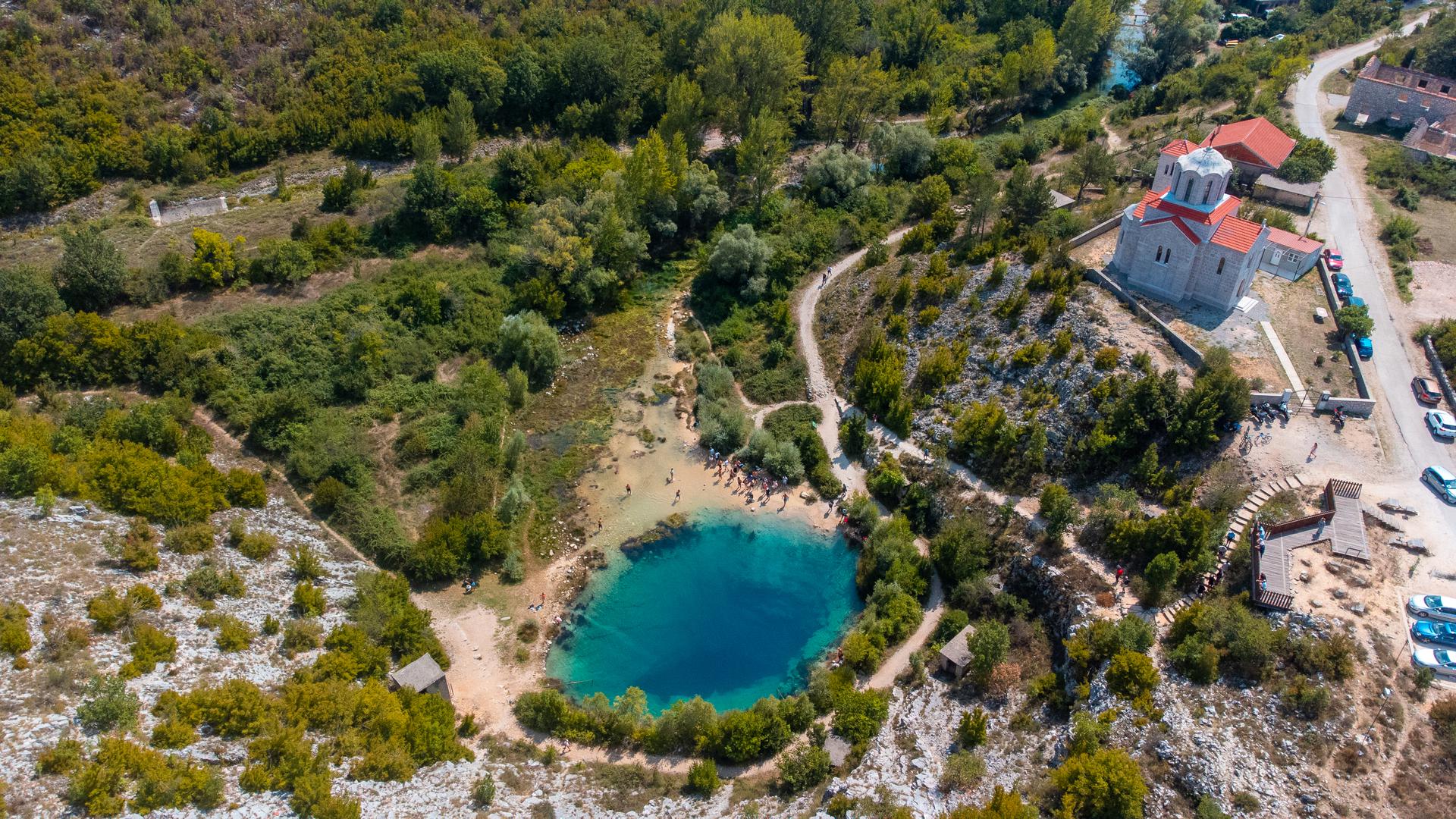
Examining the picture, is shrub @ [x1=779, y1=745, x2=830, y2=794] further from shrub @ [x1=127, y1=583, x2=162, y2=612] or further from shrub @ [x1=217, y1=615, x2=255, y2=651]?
shrub @ [x1=127, y1=583, x2=162, y2=612]

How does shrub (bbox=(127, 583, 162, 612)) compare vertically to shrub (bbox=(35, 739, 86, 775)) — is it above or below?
below

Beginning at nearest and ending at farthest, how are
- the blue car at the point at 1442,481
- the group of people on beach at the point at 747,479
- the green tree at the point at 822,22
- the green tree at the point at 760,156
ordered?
the blue car at the point at 1442,481, the group of people on beach at the point at 747,479, the green tree at the point at 760,156, the green tree at the point at 822,22

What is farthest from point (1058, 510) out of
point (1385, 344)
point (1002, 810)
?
point (1385, 344)

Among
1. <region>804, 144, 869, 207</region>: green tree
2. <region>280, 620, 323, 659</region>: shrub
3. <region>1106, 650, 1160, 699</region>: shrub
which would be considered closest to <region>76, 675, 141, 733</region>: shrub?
<region>280, 620, 323, 659</region>: shrub

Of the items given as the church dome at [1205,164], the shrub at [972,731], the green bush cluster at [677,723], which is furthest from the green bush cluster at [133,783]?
the church dome at [1205,164]

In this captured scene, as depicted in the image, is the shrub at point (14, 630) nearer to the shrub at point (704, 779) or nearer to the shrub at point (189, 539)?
the shrub at point (189, 539)

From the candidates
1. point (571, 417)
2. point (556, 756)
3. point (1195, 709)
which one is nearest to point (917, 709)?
point (1195, 709)

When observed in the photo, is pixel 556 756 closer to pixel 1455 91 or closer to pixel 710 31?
pixel 710 31
